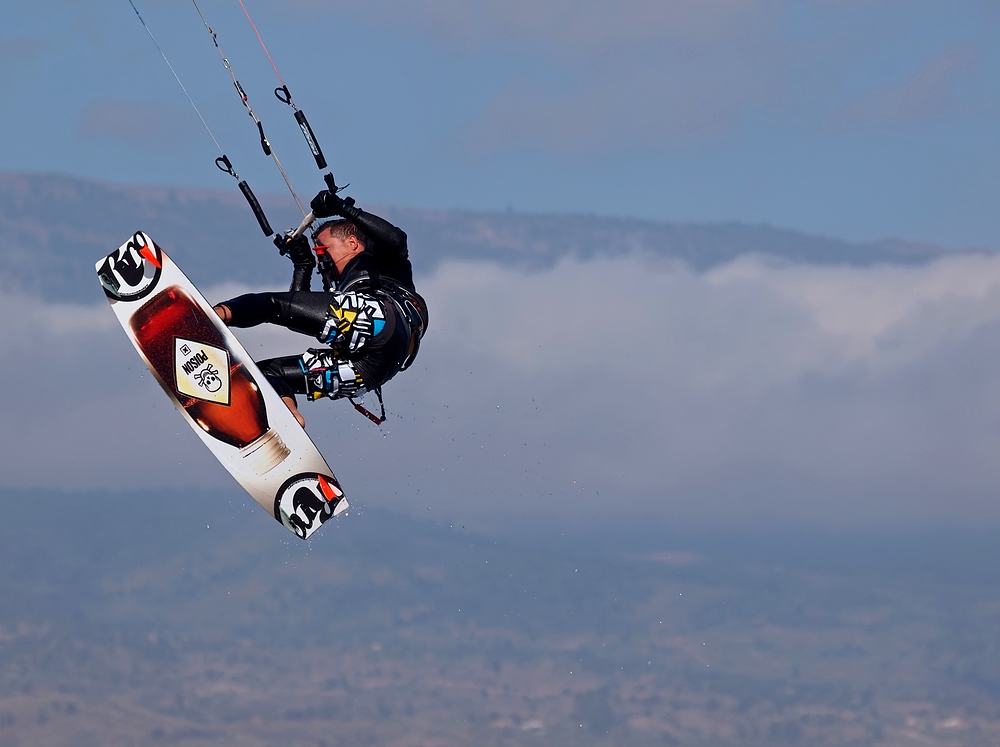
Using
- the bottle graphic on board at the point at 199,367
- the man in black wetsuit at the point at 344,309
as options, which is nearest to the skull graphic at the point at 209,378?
→ the bottle graphic on board at the point at 199,367

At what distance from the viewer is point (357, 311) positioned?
15328 mm

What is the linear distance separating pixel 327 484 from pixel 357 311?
5.30ft

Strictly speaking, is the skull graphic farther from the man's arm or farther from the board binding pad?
the man's arm

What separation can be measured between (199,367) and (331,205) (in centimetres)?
179

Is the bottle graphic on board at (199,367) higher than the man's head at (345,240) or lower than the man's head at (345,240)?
lower

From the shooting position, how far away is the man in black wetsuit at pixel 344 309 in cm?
1536

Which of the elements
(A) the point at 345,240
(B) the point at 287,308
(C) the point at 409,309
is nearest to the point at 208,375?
(B) the point at 287,308

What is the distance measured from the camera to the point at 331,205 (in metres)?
15.3

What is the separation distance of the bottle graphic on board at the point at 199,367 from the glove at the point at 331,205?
4.35 ft

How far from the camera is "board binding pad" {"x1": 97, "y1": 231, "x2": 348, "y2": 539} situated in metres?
15.4

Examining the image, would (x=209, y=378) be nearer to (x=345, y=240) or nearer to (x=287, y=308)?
(x=287, y=308)

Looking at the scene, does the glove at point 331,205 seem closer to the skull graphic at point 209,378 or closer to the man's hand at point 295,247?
the man's hand at point 295,247

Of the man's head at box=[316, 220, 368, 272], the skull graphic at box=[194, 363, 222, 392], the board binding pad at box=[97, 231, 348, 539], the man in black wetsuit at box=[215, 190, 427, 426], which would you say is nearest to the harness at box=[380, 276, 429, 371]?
the man in black wetsuit at box=[215, 190, 427, 426]

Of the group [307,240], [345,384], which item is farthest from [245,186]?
[345,384]
